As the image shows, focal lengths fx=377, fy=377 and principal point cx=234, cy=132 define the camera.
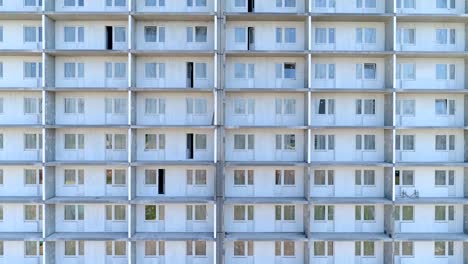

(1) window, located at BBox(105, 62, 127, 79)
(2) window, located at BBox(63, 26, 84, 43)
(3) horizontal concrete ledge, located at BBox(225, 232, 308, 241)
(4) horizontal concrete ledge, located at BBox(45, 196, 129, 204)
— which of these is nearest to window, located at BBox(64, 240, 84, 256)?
(4) horizontal concrete ledge, located at BBox(45, 196, 129, 204)

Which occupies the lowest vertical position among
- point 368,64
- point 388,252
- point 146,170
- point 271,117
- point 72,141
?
point 388,252

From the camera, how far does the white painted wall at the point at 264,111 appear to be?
55.3 ft

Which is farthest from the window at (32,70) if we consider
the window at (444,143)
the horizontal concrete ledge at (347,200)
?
the window at (444,143)

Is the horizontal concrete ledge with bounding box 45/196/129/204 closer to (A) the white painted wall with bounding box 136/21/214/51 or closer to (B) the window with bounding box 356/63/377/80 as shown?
(A) the white painted wall with bounding box 136/21/214/51

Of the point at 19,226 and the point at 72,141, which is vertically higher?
the point at 72,141

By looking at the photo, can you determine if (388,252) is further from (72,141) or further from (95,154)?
(72,141)

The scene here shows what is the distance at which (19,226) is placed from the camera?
55.2 feet

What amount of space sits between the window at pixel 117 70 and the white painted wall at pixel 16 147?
399 cm

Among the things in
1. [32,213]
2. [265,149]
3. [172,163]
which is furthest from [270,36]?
[32,213]

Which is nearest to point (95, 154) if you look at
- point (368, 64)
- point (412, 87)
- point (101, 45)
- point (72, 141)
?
point (72, 141)

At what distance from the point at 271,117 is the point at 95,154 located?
8043mm

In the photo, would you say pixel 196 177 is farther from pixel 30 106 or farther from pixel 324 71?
pixel 30 106

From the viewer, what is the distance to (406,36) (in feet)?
56.2

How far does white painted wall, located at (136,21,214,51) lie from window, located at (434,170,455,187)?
1185 centimetres
